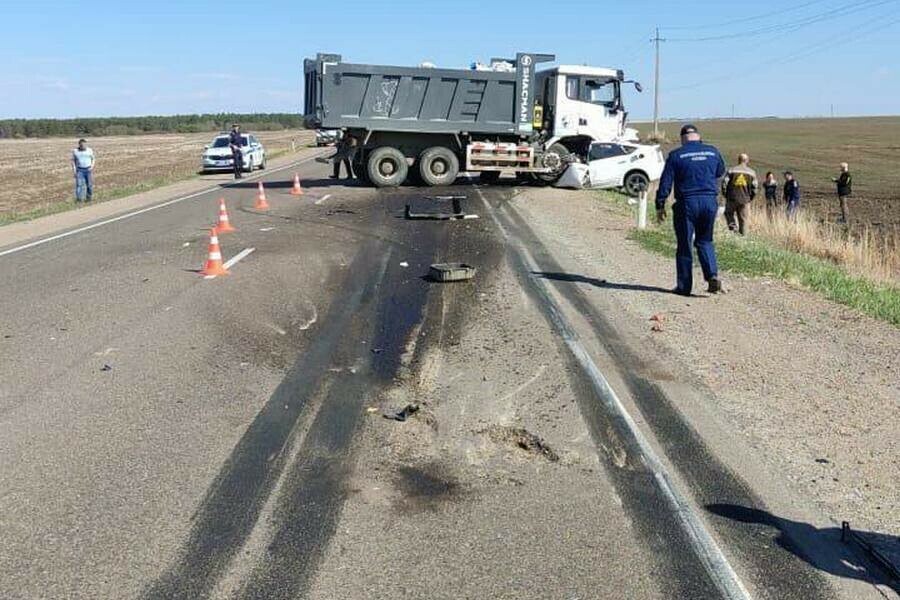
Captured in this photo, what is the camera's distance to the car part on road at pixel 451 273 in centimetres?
1115

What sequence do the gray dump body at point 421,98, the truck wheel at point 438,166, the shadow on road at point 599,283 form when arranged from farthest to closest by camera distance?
the truck wheel at point 438,166 < the gray dump body at point 421,98 < the shadow on road at point 599,283

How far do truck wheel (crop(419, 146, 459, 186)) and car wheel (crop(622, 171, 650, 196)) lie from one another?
4600 millimetres

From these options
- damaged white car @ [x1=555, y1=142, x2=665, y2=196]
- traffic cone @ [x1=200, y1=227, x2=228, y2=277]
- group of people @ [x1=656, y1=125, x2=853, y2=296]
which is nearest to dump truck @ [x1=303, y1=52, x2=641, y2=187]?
damaged white car @ [x1=555, y1=142, x2=665, y2=196]

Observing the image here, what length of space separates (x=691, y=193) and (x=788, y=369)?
3152mm

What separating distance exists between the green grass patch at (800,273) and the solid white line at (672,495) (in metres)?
3.70

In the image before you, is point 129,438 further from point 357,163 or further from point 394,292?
point 357,163

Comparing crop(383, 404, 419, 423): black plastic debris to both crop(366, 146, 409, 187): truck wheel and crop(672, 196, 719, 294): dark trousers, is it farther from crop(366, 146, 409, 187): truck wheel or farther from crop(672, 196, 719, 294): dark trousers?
crop(366, 146, 409, 187): truck wheel

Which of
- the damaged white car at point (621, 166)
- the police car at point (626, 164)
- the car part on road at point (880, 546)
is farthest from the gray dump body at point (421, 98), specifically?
the car part on road at point (880, 546)

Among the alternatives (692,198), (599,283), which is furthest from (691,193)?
(599,283)

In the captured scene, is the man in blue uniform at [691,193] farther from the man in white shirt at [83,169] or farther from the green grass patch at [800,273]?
the man in white shirt at [83,169]

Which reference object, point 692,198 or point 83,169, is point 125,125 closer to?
point 83,169

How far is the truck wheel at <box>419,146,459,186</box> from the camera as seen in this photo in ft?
83.1

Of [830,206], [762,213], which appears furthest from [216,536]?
[830,206]

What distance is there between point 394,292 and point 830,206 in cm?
2351
